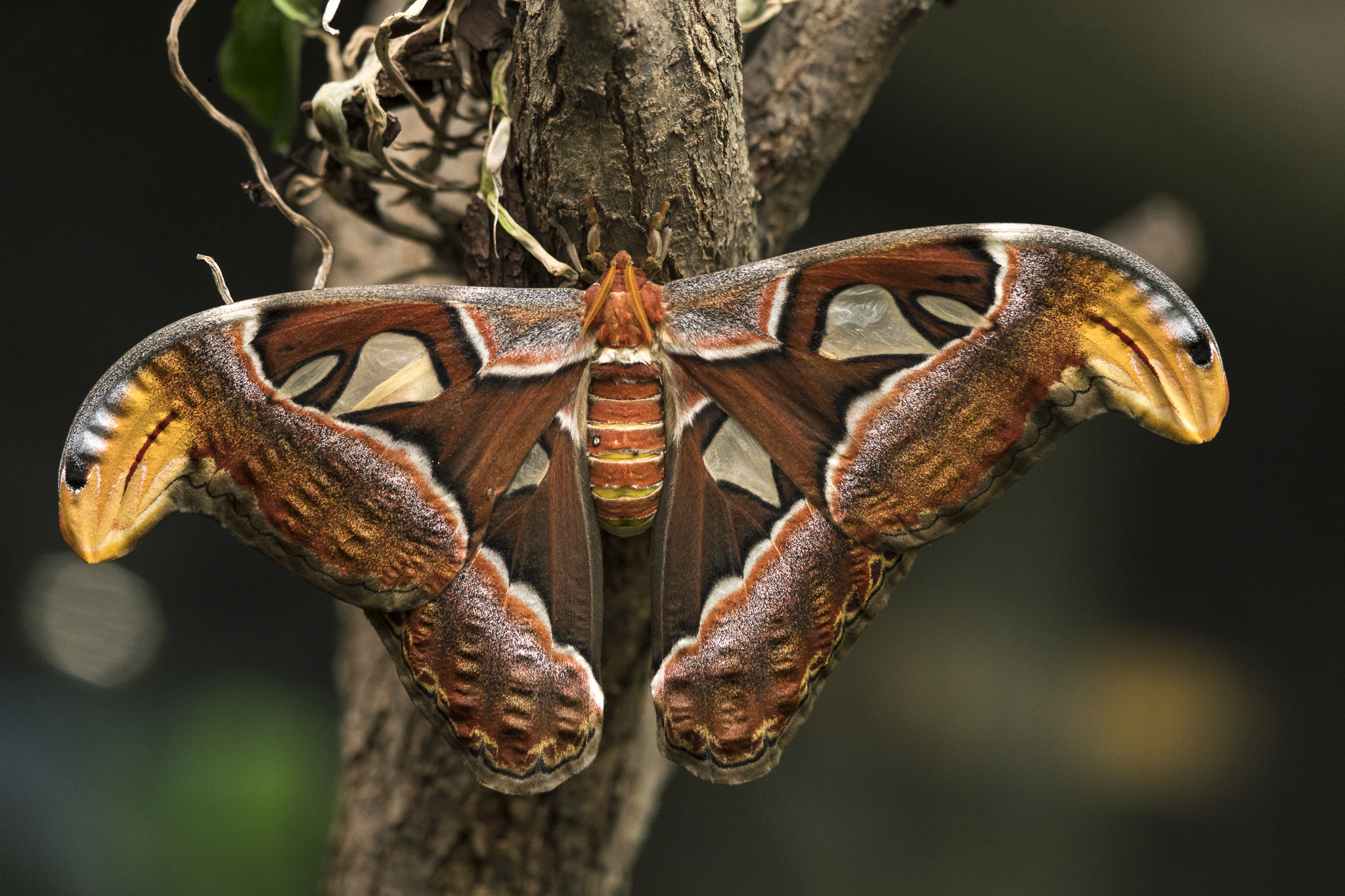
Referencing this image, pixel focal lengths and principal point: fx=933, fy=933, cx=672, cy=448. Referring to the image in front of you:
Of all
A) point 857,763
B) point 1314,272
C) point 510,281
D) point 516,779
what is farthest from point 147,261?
point 1314,272

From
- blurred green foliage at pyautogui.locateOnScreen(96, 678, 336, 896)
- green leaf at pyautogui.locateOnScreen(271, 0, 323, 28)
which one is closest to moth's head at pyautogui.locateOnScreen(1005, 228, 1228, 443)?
green leaf at pyautogui.locateOnScreen(271, 0, 323, 28)

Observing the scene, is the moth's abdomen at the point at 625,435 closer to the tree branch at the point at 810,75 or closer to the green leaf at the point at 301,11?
the tree branch at the point at 810,75

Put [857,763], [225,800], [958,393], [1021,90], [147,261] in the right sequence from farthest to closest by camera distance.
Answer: [857,763] → [1021,90] → [225,800] → [147,261] → [958,393]

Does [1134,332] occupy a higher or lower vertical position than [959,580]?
higher

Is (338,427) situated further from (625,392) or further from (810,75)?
(810,75)

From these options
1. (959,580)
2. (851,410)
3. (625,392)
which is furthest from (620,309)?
(959,580)

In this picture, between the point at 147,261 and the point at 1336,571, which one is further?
the point at 1336,571

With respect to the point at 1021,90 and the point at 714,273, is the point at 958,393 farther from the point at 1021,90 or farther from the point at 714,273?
the point at 1021,90

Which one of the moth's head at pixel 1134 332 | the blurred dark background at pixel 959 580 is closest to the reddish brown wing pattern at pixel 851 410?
the moth's head at pixel 1134 332
